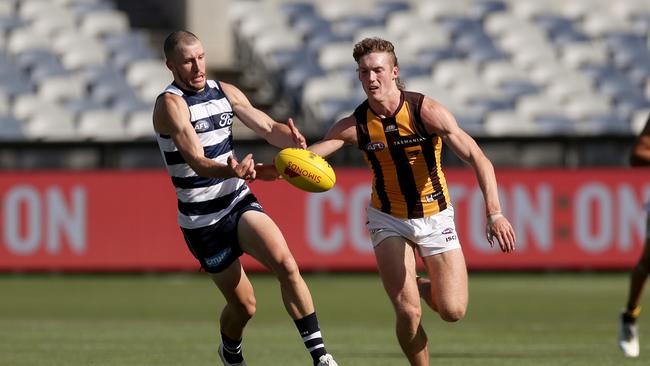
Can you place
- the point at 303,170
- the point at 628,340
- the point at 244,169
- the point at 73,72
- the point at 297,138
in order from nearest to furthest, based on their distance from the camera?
the point at 244,169, the point at 303,170, the point at 297,138, the point at 628,340, the point at 73,72

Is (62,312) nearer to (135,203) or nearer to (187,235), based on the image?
(135,203)

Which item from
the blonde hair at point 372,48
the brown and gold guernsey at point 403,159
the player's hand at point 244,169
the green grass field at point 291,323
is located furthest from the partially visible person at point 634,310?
the player's hand at point 244,169

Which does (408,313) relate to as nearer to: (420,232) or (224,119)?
(420,232)

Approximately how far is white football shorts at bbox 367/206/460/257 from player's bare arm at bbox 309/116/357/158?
1.74 ft

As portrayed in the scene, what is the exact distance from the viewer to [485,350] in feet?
38.8

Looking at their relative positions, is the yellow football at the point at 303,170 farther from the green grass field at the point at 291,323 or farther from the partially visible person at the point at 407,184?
the green grass field at the point at 291,323

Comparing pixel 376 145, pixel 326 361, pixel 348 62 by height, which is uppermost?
pixel 376 145

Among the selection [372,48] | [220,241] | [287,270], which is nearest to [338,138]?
[372,48]

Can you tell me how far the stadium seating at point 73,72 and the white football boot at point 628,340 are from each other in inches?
510

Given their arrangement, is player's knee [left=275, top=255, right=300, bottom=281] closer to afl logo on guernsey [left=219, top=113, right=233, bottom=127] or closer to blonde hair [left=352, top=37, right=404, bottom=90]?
afl logo on guernsey [left=219, top=113, right=233, bottom=127]

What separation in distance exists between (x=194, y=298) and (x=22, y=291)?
2.58 meters

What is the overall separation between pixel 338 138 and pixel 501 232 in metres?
1.40

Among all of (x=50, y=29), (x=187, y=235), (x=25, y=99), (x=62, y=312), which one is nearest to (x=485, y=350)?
(x=187, y=235)

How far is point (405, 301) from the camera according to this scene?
28.6 feet
